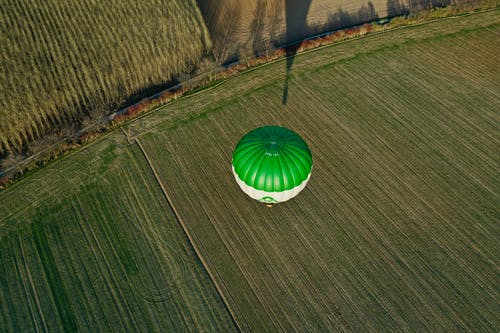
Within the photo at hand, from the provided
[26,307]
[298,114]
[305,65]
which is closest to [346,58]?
[305,65]

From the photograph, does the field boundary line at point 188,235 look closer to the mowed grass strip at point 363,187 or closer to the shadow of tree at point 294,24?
the mowed grass strip at point 363,187

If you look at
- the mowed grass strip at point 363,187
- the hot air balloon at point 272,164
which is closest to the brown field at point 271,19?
the mowed grass strip at point 363,187

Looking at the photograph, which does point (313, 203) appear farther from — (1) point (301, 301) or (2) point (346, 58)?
(2) point (346, 58)

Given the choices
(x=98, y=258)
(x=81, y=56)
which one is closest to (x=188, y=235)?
(x=98, y=258)

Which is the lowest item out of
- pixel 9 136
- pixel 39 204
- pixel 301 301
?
pixel 301 301

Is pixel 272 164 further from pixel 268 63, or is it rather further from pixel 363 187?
pixel 268 63

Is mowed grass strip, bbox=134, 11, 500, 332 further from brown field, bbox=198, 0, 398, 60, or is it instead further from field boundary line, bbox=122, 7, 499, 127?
brown field, bbox=198, 0, 398, 60
